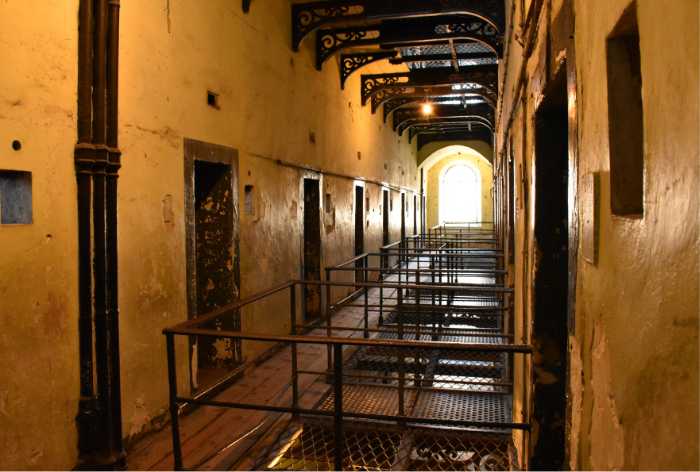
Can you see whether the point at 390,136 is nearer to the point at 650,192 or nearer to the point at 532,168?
the point at 532,168

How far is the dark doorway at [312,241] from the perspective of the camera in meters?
8.91

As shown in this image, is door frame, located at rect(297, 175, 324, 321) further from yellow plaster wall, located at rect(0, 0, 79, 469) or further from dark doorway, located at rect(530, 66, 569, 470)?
dark doorway, located at rect(530, 66, 569, 470)

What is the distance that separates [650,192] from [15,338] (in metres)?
3.41

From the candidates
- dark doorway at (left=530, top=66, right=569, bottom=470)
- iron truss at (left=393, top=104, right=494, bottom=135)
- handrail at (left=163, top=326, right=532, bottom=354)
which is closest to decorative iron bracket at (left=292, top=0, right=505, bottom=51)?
dark doorway at (left=530, top=66, right=569, bottom=470)

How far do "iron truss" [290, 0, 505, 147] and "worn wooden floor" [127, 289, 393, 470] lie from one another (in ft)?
15.4

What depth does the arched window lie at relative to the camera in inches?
1133

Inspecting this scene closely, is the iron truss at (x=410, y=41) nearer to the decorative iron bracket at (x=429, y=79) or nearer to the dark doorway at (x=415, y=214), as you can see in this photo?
the decorative iron bracket at (x=429, y=79)

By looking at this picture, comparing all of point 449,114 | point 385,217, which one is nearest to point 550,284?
point 385,217

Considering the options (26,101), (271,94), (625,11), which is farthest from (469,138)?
(625,11)

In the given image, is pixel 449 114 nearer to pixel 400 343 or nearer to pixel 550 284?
pixel 550 284

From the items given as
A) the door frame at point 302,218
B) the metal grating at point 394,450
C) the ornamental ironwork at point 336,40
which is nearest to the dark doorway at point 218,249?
the metal grating at point 394,450

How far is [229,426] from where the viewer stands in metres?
4.44

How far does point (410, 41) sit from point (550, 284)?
709cm

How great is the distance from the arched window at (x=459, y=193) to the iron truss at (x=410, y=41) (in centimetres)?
1284
